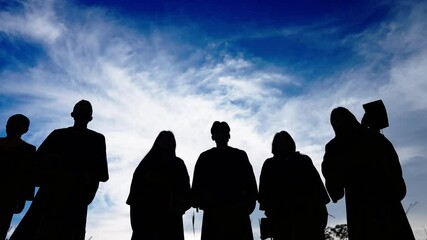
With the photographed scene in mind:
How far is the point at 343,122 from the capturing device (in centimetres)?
460

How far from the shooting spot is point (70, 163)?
4.89 meters

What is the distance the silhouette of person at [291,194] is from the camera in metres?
4.95

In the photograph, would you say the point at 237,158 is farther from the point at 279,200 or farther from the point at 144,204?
the point at 144,204

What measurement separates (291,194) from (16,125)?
14.3 feet

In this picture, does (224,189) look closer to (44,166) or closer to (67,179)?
(67,179)

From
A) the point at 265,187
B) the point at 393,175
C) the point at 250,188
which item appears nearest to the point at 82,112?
the point at 250,188

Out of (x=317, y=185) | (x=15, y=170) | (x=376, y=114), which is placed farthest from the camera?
(x=317, y=185)

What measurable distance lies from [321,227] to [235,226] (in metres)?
1.26

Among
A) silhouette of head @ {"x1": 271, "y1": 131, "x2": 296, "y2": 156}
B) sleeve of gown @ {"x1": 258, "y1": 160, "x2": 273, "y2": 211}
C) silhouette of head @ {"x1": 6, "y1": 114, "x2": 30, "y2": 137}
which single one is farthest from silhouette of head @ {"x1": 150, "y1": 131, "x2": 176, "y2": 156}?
silhouette of head @ {"x1": 6, "y1": 114, "x2": 30, "y2": 137}

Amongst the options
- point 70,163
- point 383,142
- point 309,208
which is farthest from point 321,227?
point 70,163

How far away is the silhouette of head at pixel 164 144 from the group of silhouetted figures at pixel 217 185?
2cm

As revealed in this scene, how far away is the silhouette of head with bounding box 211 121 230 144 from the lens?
5.89 meters

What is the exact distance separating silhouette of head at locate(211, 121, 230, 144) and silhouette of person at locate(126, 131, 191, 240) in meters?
0.72

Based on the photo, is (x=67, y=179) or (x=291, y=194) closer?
(x=67, y=179)
